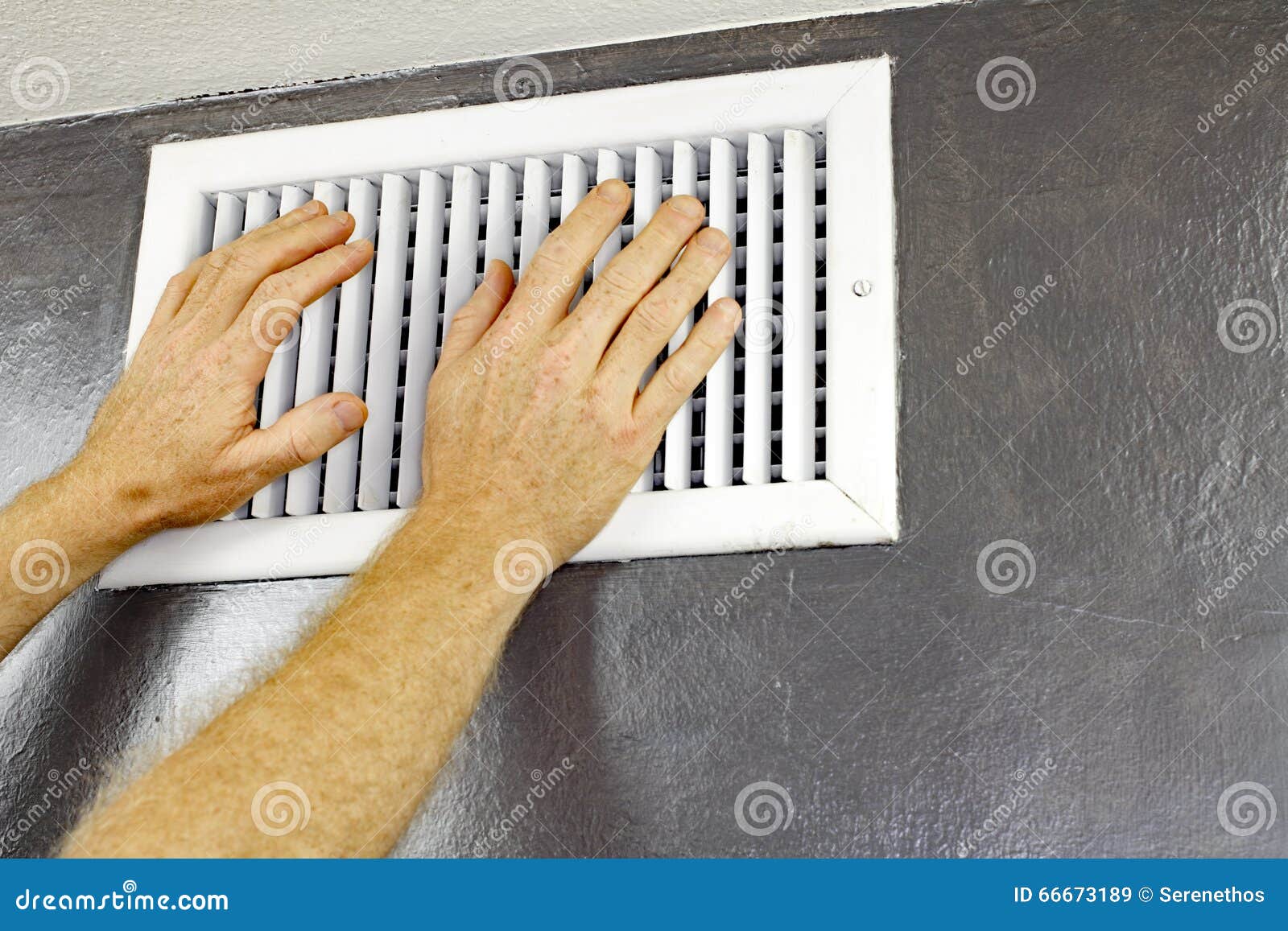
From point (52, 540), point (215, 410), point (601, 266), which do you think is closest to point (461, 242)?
point (601, 266)

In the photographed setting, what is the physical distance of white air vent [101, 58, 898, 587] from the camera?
0.88 meters

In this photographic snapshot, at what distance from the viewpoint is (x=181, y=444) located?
901mm

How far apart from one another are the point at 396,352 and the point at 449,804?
1.26 ft

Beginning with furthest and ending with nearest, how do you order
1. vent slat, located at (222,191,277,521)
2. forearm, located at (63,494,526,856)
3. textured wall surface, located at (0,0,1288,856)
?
1. vent slat, located at (222,191,277,521)
2. textured wall surface, located at (0,0,1288,856)
3. forearm, located at (63,494,526,856)

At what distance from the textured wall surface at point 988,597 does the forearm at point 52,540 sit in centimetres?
7

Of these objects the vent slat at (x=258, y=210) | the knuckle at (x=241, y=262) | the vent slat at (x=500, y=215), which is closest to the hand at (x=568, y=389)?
the vent slat at (x=500, y=215)

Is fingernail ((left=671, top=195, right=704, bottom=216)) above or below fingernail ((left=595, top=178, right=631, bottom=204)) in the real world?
below

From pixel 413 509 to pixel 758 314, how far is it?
0.32 m

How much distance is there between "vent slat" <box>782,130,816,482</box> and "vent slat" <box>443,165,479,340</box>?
276 mm

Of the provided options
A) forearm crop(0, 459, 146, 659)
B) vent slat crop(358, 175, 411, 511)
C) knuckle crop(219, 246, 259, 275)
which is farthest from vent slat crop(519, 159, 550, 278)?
forearm crop(0, 459, 146, 659)

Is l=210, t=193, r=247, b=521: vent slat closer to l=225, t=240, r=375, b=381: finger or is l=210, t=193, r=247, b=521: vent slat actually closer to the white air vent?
the white air vent

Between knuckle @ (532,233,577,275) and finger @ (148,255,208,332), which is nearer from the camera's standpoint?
knuckle @ (532,233,577,275)

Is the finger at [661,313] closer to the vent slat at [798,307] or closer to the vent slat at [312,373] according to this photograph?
the vent slat at [798,307]

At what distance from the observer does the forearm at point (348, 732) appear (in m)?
0.62
